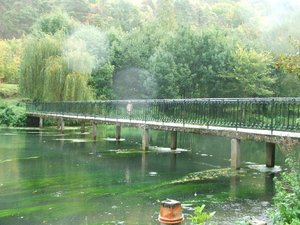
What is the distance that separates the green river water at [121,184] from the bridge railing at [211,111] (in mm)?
1643

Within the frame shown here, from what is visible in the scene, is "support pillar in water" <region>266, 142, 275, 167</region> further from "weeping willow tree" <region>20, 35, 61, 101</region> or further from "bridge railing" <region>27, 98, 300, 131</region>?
"weeping willow tree" <region>20, 35, 61, 101</region>

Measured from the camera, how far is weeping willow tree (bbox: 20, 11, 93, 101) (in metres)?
33.0

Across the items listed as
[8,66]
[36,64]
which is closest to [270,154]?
[36,64]

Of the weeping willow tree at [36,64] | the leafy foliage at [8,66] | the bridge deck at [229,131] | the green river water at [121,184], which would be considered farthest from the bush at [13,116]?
the bridge deck at [229,131]

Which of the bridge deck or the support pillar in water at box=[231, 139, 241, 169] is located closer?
the bridge deck

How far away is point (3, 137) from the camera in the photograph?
26.5 m

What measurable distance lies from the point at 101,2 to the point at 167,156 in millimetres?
77997

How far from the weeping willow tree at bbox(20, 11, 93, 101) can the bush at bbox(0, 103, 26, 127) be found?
70.9 inches

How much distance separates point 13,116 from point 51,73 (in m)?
6.05

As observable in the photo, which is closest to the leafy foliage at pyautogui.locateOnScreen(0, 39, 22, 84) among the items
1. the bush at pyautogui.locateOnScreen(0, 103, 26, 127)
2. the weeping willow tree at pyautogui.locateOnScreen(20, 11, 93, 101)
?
the bush at pyautogui.locateOnScreen(0, 103, 26, 127)

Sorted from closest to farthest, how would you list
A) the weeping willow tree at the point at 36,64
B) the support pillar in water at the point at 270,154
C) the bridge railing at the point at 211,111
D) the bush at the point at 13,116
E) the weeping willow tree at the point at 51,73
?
the bridge railing at the point at 211,111, the support pillar in water at the point at 270,154, the weeping willow tree at the point at 51,73, the weeping willow tree at the point at 36,64, the bush at the point at 13,116

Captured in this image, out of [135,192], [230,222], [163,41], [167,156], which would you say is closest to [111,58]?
[163,41]

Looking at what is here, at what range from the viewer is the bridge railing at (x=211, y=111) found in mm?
14475

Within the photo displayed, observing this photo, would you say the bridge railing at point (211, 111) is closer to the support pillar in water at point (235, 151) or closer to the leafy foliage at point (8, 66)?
the support pillar in water at point (235, 151)
